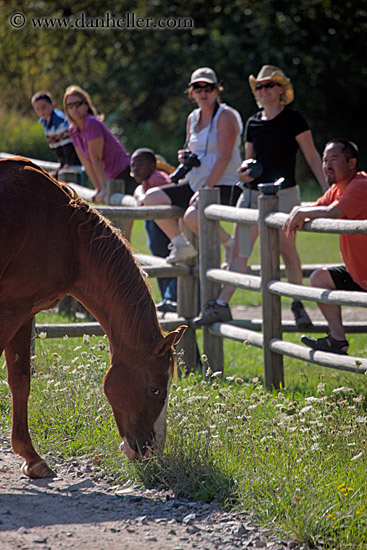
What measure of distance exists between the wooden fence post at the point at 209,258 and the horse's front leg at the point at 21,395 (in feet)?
8.32

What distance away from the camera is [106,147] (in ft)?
26.6

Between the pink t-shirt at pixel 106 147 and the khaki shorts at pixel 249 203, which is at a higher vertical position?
the pink t-shirt at pixel 106 147

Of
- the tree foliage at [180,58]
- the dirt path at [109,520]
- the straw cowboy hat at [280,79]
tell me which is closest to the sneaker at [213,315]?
the straw cowboy hat at [280,79]

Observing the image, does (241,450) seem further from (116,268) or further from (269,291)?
(269,291)

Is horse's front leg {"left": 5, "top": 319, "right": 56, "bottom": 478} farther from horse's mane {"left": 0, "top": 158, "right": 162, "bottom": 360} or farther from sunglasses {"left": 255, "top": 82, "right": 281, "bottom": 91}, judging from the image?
sunglasses {"left": 255, "top": 82, "right": 281, "bottom": 91}

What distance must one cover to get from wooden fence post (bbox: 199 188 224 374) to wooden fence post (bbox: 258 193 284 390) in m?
0.69

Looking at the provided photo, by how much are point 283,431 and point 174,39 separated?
20800mm

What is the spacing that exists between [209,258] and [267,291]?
0.83m

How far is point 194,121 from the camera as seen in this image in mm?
6820

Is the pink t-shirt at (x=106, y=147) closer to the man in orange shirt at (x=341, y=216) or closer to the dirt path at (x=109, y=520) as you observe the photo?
the man in orange shirt at (x=341, y=216)

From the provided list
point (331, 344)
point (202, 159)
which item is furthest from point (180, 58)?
point (331, 344)

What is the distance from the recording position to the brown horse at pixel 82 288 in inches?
146

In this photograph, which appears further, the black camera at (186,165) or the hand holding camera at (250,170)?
the black camera at (186,165)

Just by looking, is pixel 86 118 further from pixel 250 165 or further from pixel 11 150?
pixel 11 150
